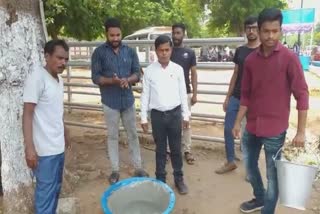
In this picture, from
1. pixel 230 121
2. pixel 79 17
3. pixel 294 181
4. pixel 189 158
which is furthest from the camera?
pixel 79 17

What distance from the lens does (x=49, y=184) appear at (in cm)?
260

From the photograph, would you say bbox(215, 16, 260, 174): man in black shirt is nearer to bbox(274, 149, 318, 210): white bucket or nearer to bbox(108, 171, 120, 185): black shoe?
bbox(108, 171, 120, 185): black shoe

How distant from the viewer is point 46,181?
102 inches

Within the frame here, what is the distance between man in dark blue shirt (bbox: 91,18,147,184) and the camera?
361 cm

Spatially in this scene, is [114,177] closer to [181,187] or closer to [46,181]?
[181,187]

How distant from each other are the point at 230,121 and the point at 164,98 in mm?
923

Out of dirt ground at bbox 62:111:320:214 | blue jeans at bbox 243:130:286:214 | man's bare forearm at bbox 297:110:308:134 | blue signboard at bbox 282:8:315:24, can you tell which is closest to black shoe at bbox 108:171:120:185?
dirt ground at bbox 62:111:320:214

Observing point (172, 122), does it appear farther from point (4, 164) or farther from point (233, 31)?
point (233, 31)

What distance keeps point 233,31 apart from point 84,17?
1636 cm

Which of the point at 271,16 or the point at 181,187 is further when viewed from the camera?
the point at 181,187

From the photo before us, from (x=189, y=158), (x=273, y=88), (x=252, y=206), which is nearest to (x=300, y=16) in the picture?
(x=189, y=158)

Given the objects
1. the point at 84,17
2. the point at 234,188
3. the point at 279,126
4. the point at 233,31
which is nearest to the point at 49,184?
the point at 279,126

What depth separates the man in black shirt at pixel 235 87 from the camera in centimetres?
354

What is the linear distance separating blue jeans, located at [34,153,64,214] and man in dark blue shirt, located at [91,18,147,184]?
1.12 m
